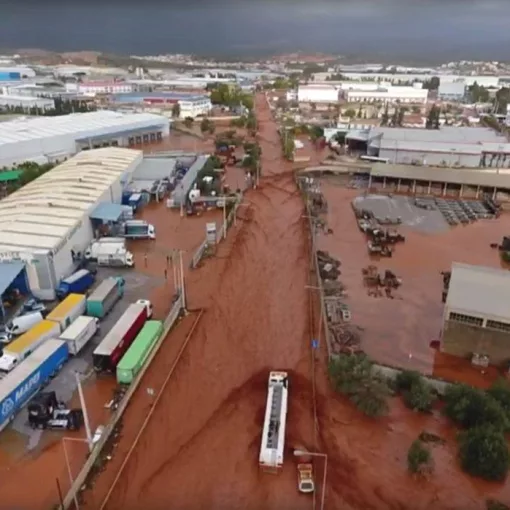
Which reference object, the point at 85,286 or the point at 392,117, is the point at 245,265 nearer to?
the point at 85,286

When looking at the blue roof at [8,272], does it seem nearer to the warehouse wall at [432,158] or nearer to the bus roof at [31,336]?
the bus roof at [31,336]

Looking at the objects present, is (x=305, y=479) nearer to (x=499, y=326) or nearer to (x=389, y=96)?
(x=499, y=326)

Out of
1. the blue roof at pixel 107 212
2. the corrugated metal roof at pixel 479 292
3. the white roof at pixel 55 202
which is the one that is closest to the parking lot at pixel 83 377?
the white roof at pixel 55 202

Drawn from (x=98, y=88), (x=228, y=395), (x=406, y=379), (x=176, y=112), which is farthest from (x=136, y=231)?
(x=98, y=88)

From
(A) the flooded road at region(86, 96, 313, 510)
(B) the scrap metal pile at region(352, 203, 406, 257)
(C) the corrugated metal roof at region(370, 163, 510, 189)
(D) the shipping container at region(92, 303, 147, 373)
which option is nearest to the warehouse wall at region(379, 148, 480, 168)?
(C) the corrugated metal roof at region(370, 163, 510, 189)

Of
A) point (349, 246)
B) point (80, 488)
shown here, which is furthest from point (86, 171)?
point (80, 488)
